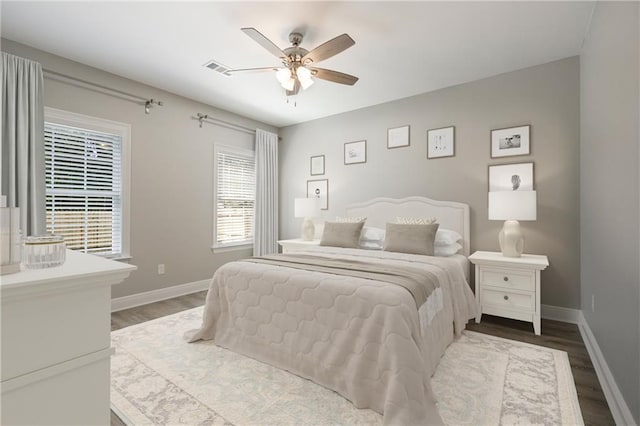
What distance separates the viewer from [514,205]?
287 centimetres

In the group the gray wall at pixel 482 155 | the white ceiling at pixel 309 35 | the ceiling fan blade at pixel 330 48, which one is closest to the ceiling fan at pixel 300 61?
the ceiling fan blade at pixel 330 48

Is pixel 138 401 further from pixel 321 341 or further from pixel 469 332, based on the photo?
pixel 469 332

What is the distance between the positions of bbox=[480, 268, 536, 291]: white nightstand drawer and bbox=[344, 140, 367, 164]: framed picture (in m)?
2.28

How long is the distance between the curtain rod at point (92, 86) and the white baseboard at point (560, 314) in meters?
5.14

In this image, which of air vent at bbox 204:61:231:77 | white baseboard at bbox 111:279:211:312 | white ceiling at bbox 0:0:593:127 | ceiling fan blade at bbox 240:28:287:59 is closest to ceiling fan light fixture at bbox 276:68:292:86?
ceiling fan blade at bbox 240:28:287:59

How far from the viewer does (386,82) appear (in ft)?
11.9

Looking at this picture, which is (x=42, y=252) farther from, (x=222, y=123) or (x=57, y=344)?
(x=222, y=123)

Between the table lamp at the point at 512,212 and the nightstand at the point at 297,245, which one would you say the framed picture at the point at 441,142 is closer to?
the table lamp at the point at 512,212

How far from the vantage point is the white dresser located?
27.9 inches

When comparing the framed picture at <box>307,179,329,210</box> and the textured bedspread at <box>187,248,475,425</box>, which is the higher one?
the framed picture at <box>307,179,329,210</box>

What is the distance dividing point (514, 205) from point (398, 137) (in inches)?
71.5

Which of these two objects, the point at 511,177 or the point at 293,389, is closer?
the point at 293,389

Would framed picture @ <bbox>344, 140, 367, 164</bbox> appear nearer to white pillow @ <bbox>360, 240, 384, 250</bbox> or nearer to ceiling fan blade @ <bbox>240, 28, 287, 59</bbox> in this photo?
white pillow @ <bbox>360, 240, 384, 250</bbox>

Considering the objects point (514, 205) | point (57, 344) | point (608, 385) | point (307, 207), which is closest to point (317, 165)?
point (307, 207)
